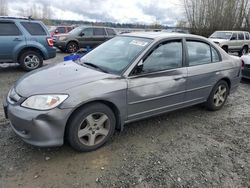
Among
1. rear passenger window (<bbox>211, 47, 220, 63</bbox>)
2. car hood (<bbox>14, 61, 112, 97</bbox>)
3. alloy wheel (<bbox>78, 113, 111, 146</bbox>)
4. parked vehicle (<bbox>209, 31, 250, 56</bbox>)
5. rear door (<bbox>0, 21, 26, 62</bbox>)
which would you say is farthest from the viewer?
parked vehicle (<bbox>209, 31, 250, 56</bbox>)

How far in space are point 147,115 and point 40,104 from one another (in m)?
1.62

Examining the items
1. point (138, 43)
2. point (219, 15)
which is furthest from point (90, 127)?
point (219, 15)

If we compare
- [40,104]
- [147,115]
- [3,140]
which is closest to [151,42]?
[147,115]

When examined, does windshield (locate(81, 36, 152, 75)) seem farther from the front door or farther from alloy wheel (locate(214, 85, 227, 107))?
alloy wheel (locate(214, 85, 227, 107))

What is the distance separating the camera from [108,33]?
15672 mm

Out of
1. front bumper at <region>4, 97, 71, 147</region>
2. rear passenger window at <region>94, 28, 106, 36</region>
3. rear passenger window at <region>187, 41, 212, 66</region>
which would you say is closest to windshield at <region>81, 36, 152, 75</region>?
rear passenger window at <region>187, 41, 212, 66</region>

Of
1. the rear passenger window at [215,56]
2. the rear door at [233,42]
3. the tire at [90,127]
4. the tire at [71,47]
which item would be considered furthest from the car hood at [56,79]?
the rear door at [233,42]

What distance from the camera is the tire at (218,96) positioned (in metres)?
4.77

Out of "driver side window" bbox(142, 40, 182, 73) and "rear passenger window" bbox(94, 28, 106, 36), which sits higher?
"rear passenger window" bbox(94, 28, 106, 36)

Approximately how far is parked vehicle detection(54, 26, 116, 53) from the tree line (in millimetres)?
14183

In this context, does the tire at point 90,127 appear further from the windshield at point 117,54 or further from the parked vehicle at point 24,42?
the parked vehicle at point 24,42

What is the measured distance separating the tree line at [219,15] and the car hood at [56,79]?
24.0 meters

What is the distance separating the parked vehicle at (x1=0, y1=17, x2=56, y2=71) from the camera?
772 cm

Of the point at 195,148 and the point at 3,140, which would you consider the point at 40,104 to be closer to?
the point at 3,140
